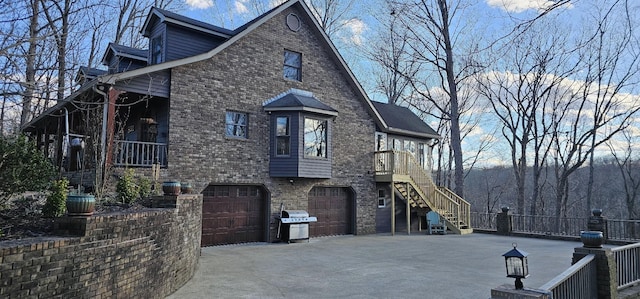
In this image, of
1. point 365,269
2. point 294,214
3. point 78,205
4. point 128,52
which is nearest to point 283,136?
point 294,214

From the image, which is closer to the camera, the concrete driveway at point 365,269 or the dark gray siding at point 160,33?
the concrete driveway at point 365,269

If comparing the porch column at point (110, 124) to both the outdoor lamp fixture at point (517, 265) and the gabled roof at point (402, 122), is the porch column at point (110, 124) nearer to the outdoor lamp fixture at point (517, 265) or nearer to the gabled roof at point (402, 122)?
the outdoor lamp fixture at point (517, 265)

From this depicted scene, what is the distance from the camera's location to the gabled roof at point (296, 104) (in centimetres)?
1523

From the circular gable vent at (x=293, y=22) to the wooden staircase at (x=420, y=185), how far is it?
6685 mm

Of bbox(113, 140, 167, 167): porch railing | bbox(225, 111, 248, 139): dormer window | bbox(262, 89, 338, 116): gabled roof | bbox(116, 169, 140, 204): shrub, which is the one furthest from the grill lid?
bbox(116, 169, 140, 204): shrub

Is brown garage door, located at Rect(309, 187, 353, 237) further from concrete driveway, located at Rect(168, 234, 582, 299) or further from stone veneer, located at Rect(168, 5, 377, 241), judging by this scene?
concrete driveway, located at Rect(168, 234, 582, 299)

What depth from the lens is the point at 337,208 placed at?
18234 millimetres

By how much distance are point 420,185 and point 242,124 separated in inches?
362

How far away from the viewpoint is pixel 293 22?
16812 millimetres

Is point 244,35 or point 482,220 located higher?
point 244,35

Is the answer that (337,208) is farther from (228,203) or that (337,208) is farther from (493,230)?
(493,230)

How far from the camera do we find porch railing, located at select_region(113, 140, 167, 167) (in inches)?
484

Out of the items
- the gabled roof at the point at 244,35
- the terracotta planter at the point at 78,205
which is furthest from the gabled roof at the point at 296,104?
the terracotta planter at the point at 78,205

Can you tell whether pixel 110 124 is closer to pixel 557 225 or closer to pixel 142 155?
pixel 142 155
